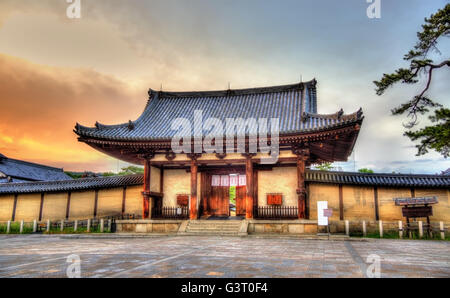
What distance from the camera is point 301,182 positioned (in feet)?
55.6

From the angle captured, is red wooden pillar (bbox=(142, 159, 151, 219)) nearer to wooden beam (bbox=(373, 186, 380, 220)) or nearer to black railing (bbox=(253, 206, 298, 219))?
black railing (bbox=(253, 206, 298, 219))

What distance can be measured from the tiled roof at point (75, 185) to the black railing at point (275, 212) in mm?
8619

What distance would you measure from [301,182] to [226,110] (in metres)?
7.78

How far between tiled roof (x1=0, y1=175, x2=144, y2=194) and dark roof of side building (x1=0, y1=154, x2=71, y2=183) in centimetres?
1177

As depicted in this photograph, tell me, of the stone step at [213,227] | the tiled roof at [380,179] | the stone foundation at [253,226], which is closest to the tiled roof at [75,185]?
the stone foundation at [253,226]

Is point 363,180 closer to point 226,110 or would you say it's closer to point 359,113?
point 359,113

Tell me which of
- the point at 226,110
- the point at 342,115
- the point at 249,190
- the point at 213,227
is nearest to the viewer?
the point at 342,115

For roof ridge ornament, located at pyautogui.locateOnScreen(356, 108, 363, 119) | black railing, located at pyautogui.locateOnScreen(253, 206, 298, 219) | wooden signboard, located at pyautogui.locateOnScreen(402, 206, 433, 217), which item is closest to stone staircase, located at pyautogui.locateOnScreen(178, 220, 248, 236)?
black railing, located at pyautogui.locateOnScreen(253, 206, 298, 219)

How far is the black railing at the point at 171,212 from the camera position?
19.0m

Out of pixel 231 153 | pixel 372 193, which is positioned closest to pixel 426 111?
pixel 372 193

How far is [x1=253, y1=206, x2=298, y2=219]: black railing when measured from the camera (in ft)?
58.4

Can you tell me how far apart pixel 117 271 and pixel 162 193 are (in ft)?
48.2

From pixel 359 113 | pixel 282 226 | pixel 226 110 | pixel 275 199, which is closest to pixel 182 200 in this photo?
pixel 275 199

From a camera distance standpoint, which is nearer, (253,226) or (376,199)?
(253,226)
